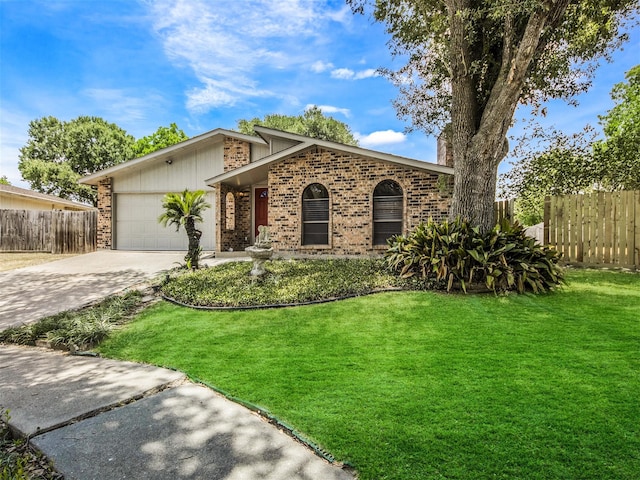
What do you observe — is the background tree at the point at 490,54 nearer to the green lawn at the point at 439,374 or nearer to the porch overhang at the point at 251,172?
the green lawn at the point at 439,374

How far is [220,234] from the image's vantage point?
12.8m

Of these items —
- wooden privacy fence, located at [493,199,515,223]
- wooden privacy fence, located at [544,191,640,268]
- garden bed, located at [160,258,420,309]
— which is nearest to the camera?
garden bed, located at [160,258,420,309]

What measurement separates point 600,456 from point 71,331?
5929 mm

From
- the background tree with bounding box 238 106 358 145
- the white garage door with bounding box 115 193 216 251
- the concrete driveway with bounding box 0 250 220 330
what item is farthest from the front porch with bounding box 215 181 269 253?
the background tree with bounding box 238 106 358 145

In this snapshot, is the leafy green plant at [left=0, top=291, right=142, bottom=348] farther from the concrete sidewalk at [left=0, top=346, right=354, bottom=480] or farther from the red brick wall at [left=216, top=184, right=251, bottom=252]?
the red brick wall at [left=216, top=184, right=251, bottom=252]

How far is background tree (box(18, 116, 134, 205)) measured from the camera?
31.5 metres

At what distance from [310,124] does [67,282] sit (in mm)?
28481

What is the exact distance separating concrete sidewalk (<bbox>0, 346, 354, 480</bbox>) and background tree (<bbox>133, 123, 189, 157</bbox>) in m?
31.6

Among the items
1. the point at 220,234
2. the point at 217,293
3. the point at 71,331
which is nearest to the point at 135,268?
the point at 220,234

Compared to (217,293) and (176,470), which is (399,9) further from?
(176,470)

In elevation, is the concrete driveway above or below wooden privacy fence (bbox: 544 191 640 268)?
below

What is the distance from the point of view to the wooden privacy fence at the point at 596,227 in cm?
882

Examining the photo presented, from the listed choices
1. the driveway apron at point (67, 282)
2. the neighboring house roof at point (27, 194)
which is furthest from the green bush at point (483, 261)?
the neighboring house roof at point (27, 194)

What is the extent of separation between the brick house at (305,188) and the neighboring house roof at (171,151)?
0.14 ft
